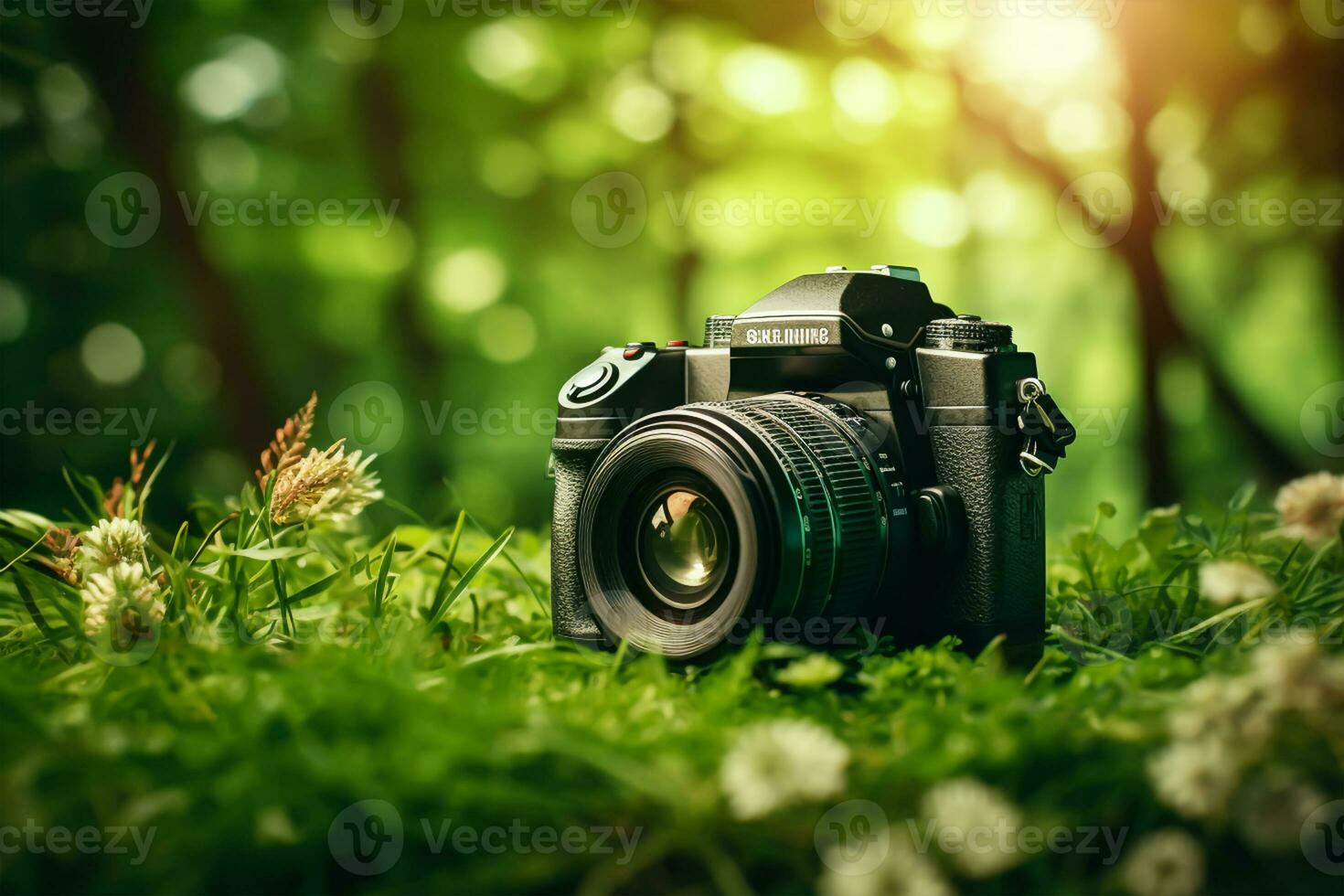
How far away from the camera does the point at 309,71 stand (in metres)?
3.92

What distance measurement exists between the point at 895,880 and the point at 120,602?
0.92 m

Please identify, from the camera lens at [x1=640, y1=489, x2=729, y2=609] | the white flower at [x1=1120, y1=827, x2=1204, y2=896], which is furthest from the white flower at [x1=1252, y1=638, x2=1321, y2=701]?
the camera lens at [x1=640, y1=489, x2=729, y2=609]

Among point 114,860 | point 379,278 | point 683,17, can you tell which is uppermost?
point 683,17

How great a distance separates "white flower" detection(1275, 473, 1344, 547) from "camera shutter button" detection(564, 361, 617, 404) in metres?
0.89

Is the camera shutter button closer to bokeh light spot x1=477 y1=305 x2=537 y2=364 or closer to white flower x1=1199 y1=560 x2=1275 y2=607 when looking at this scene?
white flower x1=1199 y1=560 x2=1275 y2=607

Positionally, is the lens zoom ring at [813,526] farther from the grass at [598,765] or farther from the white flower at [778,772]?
the white flower at [778,772]

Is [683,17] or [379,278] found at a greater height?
[683,17]

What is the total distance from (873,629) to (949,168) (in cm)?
288

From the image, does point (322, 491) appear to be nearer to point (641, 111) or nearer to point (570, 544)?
point (570, 544)

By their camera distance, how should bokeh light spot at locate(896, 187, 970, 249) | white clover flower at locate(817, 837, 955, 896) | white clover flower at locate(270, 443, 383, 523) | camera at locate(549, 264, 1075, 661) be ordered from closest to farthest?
1. white clover flower at locate(817, 837, 955, 896)
2. camera at locate(549, 264, 1075, 661)
3. white clover flower at locate(270, 443, 383, 523)
4. bokeh light spot at locate(896, 187, 970, 249)

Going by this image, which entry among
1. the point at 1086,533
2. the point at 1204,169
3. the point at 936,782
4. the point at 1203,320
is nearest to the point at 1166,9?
the point at 1204,169

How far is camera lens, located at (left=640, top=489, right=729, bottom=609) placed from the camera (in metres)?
1.44

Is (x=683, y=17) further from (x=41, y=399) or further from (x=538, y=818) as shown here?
(x=538, y=818)

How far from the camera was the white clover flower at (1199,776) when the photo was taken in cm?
92
